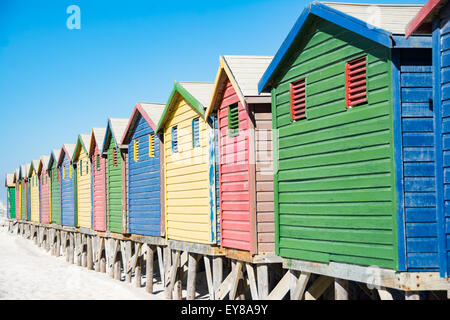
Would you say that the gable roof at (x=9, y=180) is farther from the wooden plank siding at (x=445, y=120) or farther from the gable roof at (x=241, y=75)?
the wooden plank siding at (x=445, y=120)

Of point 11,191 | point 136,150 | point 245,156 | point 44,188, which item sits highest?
point 136,150

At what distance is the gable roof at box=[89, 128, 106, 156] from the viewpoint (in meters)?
23.6

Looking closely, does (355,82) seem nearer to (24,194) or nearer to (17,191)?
(24,194)

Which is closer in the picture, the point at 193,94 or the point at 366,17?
the point at 366,17

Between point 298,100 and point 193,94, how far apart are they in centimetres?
493

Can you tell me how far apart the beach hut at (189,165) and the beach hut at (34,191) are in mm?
25650

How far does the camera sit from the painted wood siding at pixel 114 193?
2081 cm

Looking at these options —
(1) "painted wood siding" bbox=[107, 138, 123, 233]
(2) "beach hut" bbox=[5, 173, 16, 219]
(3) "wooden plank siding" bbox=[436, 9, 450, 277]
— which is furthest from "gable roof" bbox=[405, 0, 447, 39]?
(2) "beach hut" bbox=[5, 173, 16, 219]

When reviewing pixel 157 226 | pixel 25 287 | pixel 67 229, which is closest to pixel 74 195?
pixel 67 229

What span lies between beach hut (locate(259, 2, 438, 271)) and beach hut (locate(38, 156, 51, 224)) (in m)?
27.8

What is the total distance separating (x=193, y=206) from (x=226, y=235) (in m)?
2.05

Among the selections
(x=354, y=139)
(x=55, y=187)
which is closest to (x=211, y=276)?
(x=354, y=139)

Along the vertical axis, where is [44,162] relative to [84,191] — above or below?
above

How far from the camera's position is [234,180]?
39.9ft
